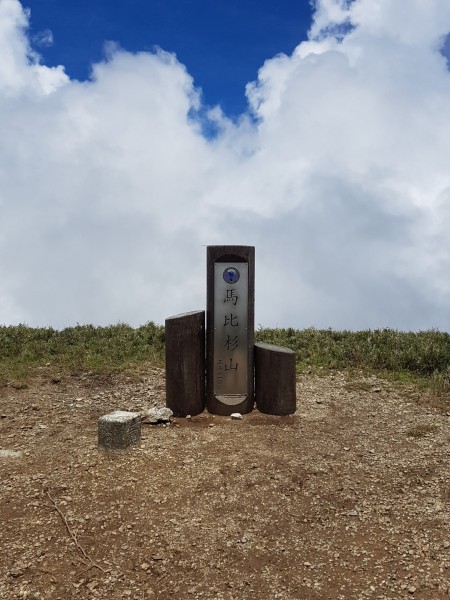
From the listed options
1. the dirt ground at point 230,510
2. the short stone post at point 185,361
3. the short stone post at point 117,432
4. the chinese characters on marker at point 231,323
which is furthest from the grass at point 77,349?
the short stone post at point 117,432

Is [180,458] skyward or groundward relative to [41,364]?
groundward

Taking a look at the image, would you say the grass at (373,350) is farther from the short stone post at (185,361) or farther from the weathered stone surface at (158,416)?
the weathered stone surface at (158,416)

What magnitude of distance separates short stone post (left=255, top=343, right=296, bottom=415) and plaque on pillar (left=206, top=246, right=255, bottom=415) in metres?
0.20

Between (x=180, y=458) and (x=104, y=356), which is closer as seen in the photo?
(x=180, y=458)

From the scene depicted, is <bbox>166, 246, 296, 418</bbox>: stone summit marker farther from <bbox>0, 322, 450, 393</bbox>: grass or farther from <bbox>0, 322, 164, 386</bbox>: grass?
<bbox>0, 322, 164, 386</bbox>: grass

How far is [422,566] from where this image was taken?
196 inches

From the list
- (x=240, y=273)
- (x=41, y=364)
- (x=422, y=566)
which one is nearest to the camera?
(x=422, y=566)

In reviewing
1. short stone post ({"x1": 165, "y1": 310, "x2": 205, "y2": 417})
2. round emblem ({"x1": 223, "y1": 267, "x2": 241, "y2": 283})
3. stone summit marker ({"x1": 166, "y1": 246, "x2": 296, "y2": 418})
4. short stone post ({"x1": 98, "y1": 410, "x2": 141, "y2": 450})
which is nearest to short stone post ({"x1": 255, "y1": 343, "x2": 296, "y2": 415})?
stone summit marker ({"x1": 166, "y1": 246, "x2": 296, "y2": 418})

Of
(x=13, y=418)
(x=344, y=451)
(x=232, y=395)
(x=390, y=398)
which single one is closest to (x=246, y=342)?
(x=232, y=395)

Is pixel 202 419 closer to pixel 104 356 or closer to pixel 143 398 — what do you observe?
pixel 143 398

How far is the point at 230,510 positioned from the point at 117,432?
2163mm

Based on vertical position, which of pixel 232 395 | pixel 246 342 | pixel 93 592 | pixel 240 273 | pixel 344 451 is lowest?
pixel 93 592

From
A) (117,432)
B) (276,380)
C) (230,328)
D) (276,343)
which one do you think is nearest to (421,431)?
(276,380)

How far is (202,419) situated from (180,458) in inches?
65.0
